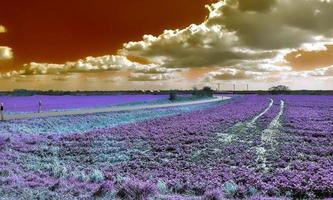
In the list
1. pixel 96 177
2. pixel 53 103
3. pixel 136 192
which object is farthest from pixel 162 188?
pixel 53 103

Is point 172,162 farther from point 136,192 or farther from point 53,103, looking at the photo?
point 53,103

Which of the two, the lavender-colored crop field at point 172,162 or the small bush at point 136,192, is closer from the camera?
the small bush at point 136,192

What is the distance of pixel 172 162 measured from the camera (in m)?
22.1

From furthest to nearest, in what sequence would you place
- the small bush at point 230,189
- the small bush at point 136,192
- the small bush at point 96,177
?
the small bush at point 96,177 < the small bush at point 230,189 < the small bush at point 136,192

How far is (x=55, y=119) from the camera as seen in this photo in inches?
1641

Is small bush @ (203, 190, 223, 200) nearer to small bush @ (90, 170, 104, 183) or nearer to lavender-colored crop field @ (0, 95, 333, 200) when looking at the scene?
lavender-colored crop field @ (0, 95, 333, 200)

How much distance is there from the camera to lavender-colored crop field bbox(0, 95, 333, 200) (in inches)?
600

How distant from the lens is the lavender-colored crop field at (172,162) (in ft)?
50.0

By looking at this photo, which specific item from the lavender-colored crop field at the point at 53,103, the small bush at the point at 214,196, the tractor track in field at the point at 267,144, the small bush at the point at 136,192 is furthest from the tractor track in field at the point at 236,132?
the lavender-colored crop field at the point at 53,103

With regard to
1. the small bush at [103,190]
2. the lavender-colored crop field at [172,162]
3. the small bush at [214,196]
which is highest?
the small bush at [103,190]

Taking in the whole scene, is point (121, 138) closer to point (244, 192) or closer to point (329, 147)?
point (329, 147)

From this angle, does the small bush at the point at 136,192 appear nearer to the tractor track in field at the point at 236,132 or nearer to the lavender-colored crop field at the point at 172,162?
the lavender-colored crop field at the point at 172,162

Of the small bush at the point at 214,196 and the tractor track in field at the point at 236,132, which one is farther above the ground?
the small bush at the point at 214,196

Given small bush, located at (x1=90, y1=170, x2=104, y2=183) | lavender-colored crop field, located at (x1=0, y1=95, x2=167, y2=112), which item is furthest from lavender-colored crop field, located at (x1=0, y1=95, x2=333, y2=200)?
lavender-colored crop field, located at (x1=0, y1=95, x2=167, y2=112)
